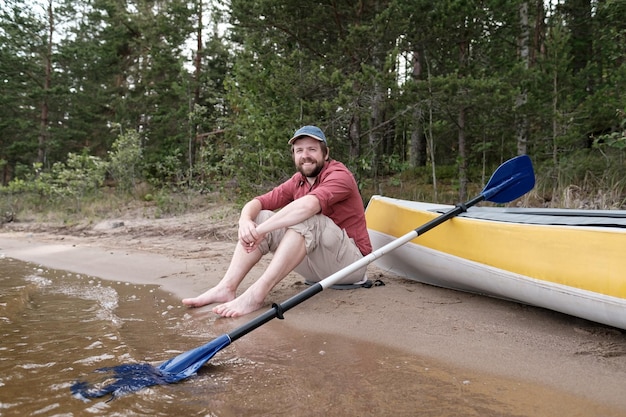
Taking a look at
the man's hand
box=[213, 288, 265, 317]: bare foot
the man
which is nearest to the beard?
the man

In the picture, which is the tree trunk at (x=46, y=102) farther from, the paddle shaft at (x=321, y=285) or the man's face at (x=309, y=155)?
the paddle shaft at (x=321, y=285)

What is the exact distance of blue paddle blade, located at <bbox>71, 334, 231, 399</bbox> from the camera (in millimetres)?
1548

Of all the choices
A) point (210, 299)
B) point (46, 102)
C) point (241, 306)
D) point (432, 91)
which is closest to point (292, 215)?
point (241, 306)

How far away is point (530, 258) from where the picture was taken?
217 cm

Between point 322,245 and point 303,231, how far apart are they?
0.66 feet

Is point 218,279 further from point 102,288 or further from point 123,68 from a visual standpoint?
point 123,68

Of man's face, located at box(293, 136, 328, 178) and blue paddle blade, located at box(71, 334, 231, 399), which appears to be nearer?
blue paddle blade, located at box(71, 334, 231, 399)

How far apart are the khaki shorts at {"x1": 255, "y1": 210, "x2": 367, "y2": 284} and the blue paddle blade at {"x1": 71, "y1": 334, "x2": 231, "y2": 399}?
3.02 feet

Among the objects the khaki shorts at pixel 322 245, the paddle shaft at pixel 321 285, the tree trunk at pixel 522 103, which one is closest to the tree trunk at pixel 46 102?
the tree trunk at pixel 522 103

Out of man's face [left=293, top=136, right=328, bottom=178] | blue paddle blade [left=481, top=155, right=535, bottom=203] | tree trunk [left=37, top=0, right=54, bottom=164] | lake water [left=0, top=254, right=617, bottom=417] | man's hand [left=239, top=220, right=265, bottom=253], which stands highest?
tree trunk [left=37, top=0, right=54, bottom=164]

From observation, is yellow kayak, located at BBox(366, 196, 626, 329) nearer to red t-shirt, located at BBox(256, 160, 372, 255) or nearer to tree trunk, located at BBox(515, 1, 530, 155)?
red t-shirt, located at BBox(256, 160, 372, 255)

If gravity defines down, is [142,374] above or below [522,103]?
below

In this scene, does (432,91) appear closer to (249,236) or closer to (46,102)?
(249,236)

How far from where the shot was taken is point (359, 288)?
3.00m
